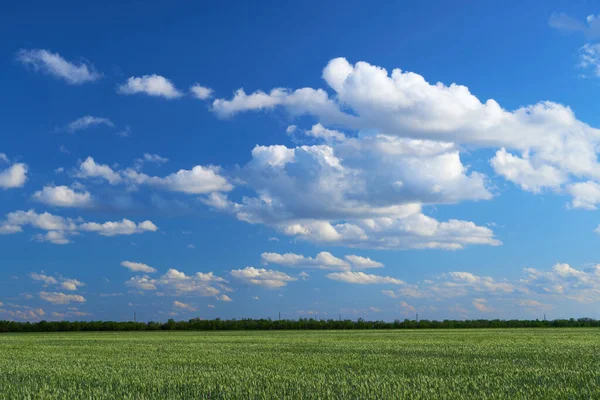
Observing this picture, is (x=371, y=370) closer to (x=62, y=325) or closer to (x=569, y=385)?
(x=569, y=385)

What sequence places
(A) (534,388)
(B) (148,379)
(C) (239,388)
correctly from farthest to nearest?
1. (B) (148,379)
2. (C) (239,388)
3. (A) (534,388)

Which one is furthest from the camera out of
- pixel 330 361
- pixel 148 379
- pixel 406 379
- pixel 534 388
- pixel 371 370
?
pixel 330 361

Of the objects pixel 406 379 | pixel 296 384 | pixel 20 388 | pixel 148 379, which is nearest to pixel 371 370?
pixel 406 379

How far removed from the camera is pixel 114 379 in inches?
432

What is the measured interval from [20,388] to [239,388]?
4416mm

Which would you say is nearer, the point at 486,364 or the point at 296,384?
the point at 296,384

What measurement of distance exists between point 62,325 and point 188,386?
119924 mm

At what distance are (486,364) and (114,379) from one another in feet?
27.8

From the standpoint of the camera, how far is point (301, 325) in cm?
11400

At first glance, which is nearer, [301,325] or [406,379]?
[406,379]

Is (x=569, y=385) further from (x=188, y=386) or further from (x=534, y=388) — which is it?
(x=188, y=386)

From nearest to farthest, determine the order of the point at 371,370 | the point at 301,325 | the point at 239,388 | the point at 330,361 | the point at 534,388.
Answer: the point at 534,388 < the point at 239,388 < the point at 371,370 < the point at 330,361 < the point at 301,325

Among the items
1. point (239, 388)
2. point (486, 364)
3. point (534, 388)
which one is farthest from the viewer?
point (486, 364)

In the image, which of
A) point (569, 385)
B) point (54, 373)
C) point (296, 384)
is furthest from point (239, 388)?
point (54, 373)
